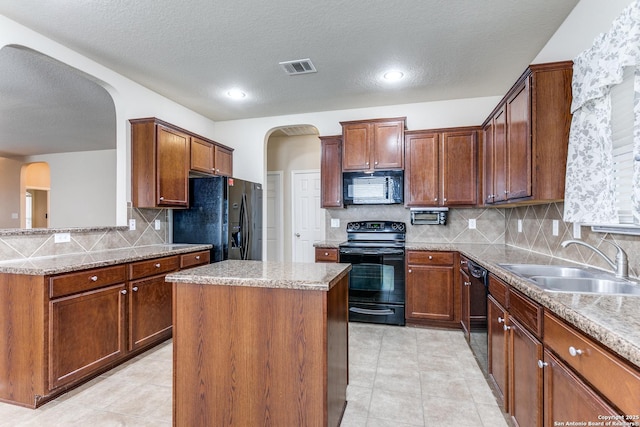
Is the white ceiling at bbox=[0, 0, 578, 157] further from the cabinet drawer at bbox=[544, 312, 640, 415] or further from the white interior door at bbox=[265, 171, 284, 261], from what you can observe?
the cabinet drawer at bbox=[544, 312, 640, 415]

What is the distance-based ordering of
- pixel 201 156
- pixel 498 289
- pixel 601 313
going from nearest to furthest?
pixel 601 313 < pixel 498 289 < pixel 201 156

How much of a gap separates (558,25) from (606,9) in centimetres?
63

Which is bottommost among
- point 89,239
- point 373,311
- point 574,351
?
point 373,311

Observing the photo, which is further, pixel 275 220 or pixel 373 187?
pixel 275 220

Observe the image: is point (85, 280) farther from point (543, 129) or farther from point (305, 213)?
point (305, 213)

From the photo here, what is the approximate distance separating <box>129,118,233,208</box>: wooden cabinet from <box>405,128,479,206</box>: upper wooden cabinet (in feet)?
8.54

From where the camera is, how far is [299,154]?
557cm

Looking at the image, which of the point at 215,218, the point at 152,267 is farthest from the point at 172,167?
the point at 152,267

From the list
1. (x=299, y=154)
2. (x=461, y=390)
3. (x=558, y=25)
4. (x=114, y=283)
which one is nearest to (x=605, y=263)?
(x=461, y=390)

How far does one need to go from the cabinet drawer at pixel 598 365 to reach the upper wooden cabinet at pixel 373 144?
2714 mm

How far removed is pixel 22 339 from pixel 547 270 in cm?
344

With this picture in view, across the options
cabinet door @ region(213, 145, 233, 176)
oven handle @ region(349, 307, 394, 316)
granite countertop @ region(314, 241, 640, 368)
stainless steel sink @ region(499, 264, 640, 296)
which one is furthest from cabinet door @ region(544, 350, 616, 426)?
cabinet door @ region(213, 145, 233, 176)

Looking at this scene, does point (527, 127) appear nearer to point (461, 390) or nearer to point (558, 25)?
point (558, 25)

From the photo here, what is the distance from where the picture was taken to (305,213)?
5465 millimetres
